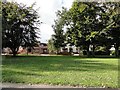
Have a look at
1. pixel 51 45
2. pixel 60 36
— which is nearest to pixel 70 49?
pixel 60 36

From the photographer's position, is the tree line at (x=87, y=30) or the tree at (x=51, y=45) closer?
the tree line at (x=87, y=30)

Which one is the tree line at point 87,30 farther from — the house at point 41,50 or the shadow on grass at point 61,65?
the shadow on grass at point 61,65

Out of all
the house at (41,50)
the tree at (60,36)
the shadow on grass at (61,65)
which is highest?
the tree at (60,36)

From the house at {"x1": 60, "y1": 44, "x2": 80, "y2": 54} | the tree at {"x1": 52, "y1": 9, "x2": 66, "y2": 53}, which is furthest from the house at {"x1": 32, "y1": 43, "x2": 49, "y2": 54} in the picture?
the house at {"x1": 60, "y1": 44, "x2": 80, "y2": 54}

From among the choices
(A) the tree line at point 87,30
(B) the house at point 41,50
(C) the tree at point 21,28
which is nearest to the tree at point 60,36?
(A) the tree line at point 87,30

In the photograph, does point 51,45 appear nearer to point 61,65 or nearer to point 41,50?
point 41,50

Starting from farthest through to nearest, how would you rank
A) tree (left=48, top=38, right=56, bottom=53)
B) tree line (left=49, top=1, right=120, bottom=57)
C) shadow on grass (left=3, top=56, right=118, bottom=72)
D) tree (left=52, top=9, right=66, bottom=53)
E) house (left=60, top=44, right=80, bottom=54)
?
house (left=60, top=44, right=80, bottom=54), tree (left=48, top=38, right=56, bottom=53), tree (left=52, top=9, right=66, bottom=53), tree line (left=49, top=1, right=120, bottom=57), shadow on grass (left=3, top=56, right=118, bottom=72)

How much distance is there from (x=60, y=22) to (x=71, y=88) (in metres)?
16.5

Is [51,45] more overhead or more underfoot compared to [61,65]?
more overhead

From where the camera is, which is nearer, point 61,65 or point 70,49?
point 61,65

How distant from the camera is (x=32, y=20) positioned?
814 inches

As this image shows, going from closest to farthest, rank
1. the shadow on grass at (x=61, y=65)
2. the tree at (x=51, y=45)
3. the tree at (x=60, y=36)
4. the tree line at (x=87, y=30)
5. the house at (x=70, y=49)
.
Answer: the shadow on grass at (x=61, y=65), the tree line at (x=87, y=30), the tree at (x=60, y=36), the tree at (x=51, y=45), the house at (x=70, y=49)

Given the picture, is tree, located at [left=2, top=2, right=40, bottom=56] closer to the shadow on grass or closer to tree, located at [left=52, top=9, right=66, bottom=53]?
tree, located at [left=52, top=9, right=66, bottom=53]

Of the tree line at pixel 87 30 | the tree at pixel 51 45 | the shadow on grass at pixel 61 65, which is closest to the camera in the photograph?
the shadow on grass at pixel 61 65
